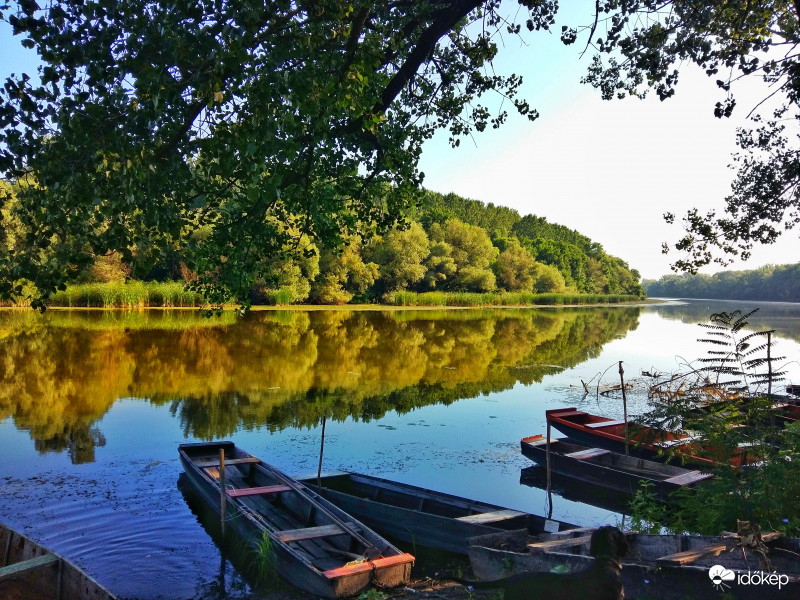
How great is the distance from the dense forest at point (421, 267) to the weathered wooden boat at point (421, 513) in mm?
18979

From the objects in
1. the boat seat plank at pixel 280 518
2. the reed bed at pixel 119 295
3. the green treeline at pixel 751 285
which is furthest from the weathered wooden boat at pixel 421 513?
the green treeline at pixel 751 285

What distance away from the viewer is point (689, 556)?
4.93 metres

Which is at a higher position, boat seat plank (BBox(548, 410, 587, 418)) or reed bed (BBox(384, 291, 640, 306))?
reed bed (BBox(384, 291, 640, 306))

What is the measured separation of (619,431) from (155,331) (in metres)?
23.7

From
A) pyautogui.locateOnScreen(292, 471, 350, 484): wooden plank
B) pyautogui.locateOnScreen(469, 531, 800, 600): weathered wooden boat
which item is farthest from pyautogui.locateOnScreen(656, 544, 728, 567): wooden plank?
pyautogui.locateOnScreen(292, 471, 350, 484): wooden plank

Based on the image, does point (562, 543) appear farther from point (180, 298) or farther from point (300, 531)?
point (180, 298)

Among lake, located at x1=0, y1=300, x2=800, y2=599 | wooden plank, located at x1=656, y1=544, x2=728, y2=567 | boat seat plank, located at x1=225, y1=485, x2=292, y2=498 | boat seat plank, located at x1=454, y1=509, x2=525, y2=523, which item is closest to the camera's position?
wooden plank, located at x1=656, y1=544, x2=728, y2=567

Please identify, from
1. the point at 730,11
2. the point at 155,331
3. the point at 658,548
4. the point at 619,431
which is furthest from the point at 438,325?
the point at 658,548

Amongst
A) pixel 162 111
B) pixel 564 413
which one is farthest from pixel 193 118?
pixel 564 413

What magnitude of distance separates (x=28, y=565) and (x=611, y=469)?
8.39 m

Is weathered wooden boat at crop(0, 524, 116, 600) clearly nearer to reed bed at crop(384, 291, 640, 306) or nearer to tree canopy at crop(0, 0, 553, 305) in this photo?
tree canopy at crop(0, 0, 553, 305)

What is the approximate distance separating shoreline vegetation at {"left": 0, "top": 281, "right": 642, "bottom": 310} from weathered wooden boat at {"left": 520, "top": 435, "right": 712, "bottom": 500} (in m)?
15.5

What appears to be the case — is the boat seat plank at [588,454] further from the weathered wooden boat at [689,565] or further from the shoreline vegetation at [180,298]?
the shoreline vegetation at [180,298]

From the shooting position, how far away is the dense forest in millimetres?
47625
